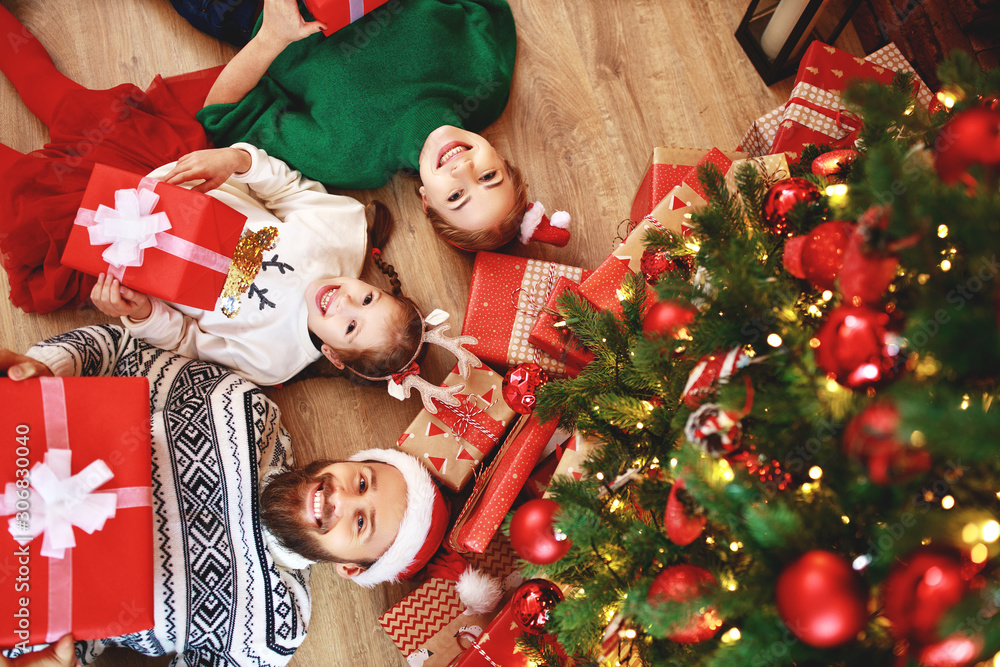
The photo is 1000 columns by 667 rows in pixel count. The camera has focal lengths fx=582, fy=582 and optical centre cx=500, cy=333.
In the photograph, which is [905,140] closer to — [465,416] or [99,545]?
[465,416]

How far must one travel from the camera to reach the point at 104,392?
Answer: 4.45 ft

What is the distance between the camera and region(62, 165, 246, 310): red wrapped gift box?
155cm

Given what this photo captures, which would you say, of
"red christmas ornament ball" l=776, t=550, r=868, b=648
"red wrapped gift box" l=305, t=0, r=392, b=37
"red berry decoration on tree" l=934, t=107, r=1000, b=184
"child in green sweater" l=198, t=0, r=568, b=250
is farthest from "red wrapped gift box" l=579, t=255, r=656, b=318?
"red wrapped gift box" l=305, t=0, r=392, b=37

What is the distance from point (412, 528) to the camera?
1.65 metres

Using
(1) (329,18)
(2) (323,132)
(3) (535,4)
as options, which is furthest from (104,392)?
(3) (535,4)

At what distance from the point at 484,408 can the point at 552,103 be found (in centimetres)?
118

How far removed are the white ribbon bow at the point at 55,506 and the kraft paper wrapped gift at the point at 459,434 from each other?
0.81m

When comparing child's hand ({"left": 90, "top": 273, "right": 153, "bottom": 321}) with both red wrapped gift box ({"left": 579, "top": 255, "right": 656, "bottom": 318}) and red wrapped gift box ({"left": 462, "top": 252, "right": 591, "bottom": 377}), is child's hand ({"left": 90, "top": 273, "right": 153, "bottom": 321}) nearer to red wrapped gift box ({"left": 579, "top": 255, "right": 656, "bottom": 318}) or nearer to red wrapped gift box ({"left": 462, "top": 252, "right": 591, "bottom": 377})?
red wrapped gift box ({"left": 462, "top": 252, "right": 591, "bottom": 377})

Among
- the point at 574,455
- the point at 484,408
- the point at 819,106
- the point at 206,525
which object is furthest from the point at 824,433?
the point at 206,525

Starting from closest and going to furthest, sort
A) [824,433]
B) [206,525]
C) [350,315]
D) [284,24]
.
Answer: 1. [824,433]
2. [206,525]
3. [350,315]
4. [284,24]

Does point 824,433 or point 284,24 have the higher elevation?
point 824,433

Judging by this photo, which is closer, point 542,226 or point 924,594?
point 924,594

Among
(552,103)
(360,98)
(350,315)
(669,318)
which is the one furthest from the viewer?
(552,103)

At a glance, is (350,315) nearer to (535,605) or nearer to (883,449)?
(535,605)
